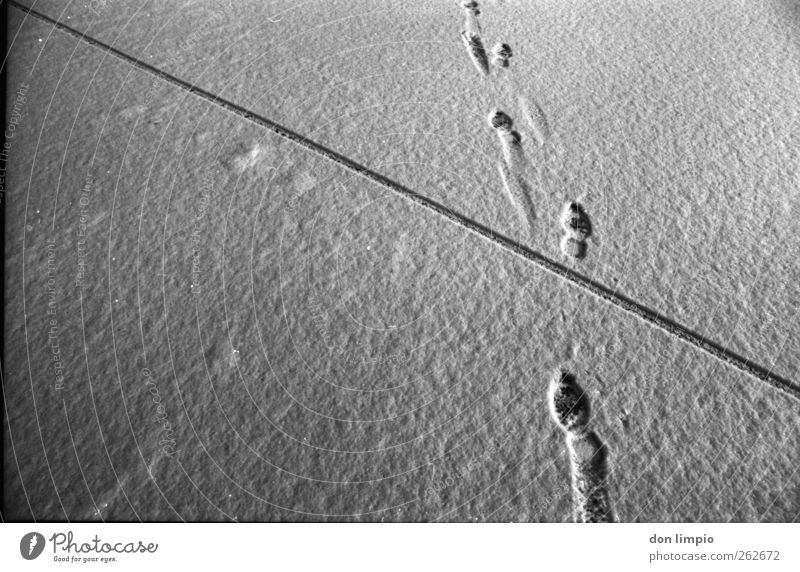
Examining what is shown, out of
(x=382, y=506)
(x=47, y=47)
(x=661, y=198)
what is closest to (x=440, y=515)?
(x=382, y=506)

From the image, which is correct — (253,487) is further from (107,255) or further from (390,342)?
(107,255)

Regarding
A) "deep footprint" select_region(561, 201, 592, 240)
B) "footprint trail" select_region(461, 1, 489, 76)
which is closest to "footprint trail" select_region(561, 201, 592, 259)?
"deep footprint" select_region(561, 201, 592, 240)

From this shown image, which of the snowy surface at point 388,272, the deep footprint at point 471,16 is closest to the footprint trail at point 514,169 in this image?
the snowy surface at point 388,272

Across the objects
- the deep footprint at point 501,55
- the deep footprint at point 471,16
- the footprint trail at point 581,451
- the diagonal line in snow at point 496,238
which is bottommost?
the footprint trail at point 581,451

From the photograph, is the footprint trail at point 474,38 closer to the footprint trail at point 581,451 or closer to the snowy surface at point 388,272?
the snowy surface at point 388,272
